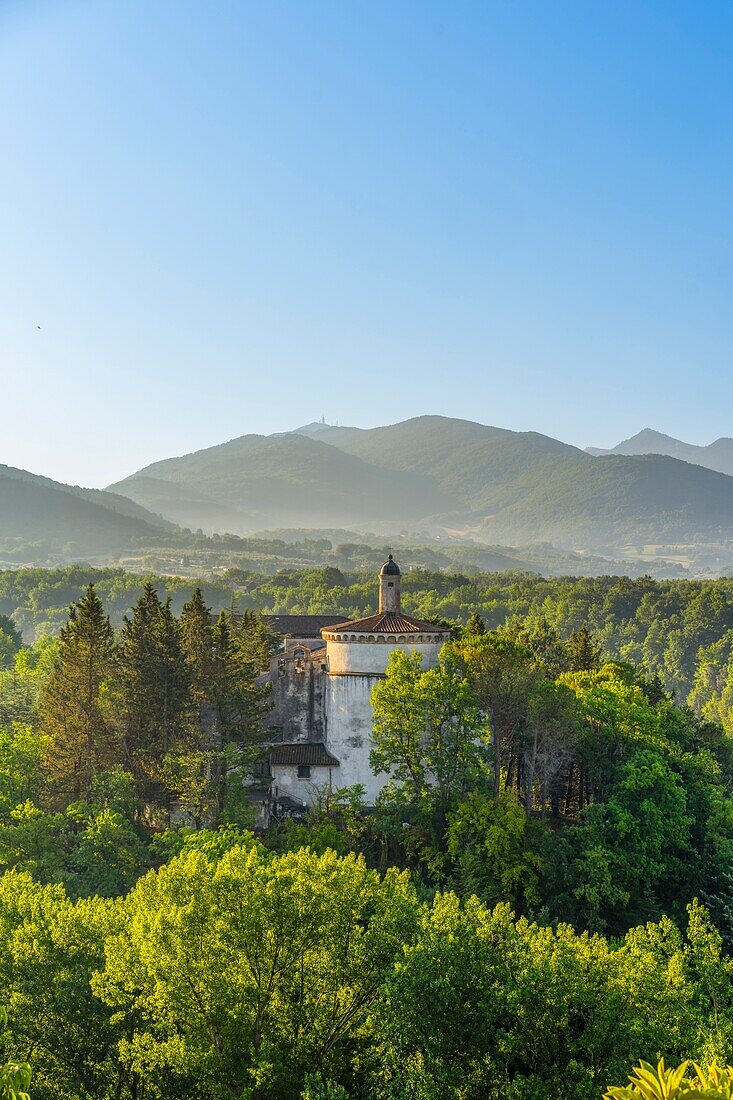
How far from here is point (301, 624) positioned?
238ft

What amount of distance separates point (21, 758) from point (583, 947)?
29160 mm

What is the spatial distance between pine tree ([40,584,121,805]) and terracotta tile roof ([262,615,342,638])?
23.6 m

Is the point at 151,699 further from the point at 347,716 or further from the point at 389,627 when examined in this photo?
the point at 389,627

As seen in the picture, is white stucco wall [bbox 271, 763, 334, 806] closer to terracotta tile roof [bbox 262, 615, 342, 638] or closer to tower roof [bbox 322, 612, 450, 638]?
tower roof [bbox 322, 612, 450, 638]

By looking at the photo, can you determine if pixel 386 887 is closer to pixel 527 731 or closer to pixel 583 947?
pixel 583 947

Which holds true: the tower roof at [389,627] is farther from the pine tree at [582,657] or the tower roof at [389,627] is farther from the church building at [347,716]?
the pine tree at [582,657]

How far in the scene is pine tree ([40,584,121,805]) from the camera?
144 feet

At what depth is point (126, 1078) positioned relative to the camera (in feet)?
77.4

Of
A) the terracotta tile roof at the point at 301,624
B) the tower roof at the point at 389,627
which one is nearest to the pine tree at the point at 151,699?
the tower roof at the point at 389,627

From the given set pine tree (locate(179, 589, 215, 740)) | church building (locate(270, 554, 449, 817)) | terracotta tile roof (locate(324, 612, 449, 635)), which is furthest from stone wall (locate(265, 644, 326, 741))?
pine tree (locate(179, 589, 215, 740))

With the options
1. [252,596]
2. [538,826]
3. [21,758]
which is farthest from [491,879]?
[252,596]

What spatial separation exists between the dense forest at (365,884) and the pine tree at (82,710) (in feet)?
0.40

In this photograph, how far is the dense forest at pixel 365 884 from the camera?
2203 cm

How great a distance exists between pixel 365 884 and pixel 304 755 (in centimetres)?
1874
